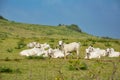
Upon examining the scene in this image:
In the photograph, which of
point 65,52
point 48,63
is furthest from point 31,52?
point 48,63

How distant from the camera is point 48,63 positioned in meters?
14.9

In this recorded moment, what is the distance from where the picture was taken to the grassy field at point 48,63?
8.30 m

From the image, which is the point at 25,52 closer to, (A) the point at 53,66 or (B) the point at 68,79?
(A) the point at 53,66

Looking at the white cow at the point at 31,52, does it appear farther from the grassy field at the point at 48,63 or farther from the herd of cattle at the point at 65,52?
the grassy field at the point at 48,63

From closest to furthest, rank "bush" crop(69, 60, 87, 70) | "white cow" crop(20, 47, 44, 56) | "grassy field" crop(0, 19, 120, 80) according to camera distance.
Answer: "bush" crop(69, 60, 87, 70)
"grassy field" crop(0, 19, 120, 80)
"white cow" crop(20, 47, 44, 56)

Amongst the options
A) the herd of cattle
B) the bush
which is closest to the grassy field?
the bush

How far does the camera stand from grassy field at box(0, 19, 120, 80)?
27.2 ft

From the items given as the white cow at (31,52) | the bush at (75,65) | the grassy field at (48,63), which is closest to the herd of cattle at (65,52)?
the white cow at (31,52)

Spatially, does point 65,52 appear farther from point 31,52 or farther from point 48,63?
point 48,63

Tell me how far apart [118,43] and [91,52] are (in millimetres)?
8990

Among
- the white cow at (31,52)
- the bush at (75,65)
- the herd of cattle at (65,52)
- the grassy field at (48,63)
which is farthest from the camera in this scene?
the white cow at (31,52)

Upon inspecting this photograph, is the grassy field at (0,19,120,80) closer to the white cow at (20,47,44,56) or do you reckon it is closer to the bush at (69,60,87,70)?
the bush at (69,60,87,70)

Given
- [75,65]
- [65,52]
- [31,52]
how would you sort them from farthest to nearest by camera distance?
[65,52]
[31,52]
[75,65]

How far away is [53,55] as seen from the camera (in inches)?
786
